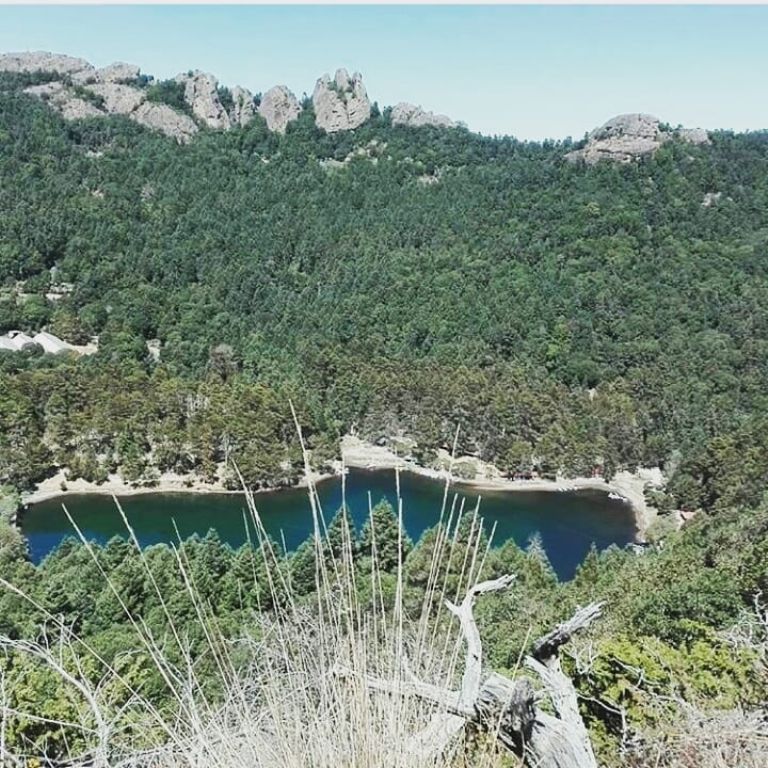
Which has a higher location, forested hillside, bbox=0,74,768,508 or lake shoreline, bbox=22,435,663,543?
forested hillside, bbox=0,74,768,508

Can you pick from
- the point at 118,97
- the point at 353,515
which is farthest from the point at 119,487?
the point at 118,97

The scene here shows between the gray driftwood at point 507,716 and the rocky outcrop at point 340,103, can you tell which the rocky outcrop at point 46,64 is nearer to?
the rocky outcrop at point 340,103

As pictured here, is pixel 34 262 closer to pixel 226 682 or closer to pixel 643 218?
pixel 643 218

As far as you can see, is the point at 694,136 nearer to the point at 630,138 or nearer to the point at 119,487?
the point at 630,138

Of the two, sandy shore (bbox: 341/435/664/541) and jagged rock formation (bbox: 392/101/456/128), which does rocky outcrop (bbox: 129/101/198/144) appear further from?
sandy shore (bbox: 341/435/664/541)

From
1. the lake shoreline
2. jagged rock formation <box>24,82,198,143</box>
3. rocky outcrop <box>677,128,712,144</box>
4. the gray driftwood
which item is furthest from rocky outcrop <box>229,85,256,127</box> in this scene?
the gray driftwood

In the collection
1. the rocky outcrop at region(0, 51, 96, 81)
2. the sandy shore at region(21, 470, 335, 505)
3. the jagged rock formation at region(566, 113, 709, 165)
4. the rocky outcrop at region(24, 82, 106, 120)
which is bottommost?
the sandy shore at region(21, 470, 335, 505)
